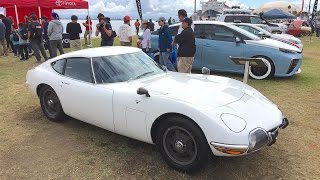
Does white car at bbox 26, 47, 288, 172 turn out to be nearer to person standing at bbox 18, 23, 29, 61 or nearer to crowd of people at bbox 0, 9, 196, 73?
crowd of people at bbox 0, 9, 196, 73

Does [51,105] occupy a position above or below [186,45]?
below

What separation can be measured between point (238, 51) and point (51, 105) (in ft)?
17.6

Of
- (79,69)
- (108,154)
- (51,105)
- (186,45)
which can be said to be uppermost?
(186,45)

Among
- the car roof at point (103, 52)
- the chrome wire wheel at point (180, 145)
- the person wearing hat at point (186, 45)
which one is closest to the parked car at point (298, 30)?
the person wearing hat at point (186, 45)

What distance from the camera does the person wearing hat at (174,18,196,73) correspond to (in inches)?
281

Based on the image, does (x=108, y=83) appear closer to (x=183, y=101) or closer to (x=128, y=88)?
(x=128, y=88)

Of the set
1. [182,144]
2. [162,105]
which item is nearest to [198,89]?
[162,105]

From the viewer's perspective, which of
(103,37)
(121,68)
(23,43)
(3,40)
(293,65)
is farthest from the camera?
(3,40)

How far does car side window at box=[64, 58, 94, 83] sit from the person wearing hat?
2.84 metres

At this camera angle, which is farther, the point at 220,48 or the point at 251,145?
the point at 220,48

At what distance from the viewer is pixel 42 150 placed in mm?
4430

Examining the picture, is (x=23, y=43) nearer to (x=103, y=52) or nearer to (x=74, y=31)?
(x=74, y=31)

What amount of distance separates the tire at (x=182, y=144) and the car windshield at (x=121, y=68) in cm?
113

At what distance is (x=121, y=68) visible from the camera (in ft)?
15.3
